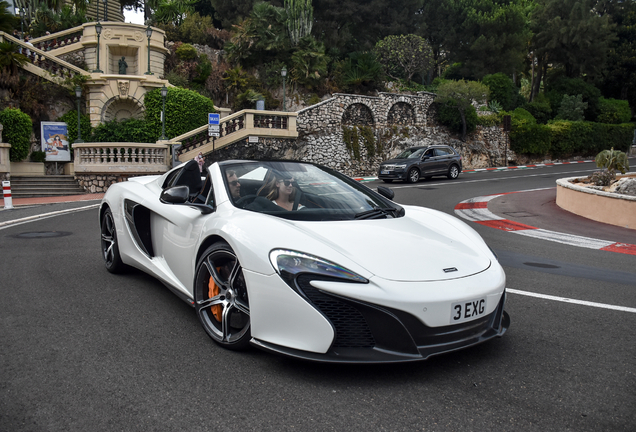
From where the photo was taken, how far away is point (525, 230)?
412 inches

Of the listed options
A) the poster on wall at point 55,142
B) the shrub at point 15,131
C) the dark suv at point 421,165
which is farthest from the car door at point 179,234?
the poster on wall at point 55,142

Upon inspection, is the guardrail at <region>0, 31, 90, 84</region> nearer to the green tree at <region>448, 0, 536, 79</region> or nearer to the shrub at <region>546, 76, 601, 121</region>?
the green tree at <region>448, 0, 536, 79</region>

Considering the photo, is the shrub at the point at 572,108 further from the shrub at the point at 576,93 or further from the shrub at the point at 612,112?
the shrub at the point at 612,112

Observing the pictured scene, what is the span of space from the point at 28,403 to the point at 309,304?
5.14ft

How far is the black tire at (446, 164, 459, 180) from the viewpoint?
24922mm

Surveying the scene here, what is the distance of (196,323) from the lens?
13.5 ft

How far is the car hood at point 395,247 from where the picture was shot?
3102mm

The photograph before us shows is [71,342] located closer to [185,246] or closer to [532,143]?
[185,246]

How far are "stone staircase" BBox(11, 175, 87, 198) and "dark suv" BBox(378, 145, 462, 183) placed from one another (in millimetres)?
13015

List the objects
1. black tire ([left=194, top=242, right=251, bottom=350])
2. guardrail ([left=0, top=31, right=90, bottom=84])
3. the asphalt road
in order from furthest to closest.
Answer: guardrail ([left=0, top=31, right=90, bottom=84]) → black tire ([left=194, top=242, right=251, bottom=350]) → the asphalt road

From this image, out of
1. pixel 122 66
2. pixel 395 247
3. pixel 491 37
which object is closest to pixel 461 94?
pixel 491 37

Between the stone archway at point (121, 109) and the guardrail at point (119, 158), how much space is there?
6.34 metres

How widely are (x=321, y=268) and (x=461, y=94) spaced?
1327 inches

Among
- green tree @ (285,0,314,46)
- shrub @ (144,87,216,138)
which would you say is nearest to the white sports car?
shrub @ (144,87,216,138)
